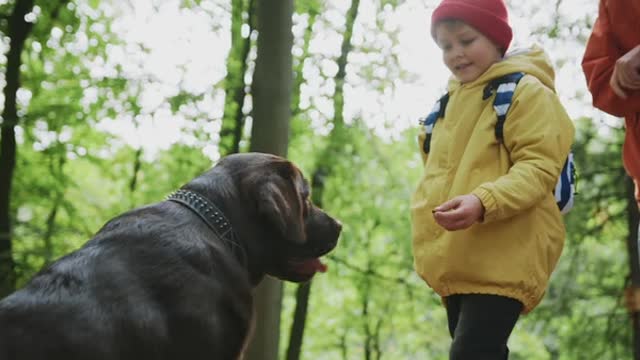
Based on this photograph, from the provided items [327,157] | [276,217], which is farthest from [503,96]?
[327,157]

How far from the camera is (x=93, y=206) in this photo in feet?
37.6

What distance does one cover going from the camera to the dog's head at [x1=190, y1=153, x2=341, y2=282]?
10.8ft

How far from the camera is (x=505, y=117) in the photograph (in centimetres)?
333

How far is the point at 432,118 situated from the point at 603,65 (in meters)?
0.82

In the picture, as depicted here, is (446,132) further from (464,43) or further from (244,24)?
(244,24)

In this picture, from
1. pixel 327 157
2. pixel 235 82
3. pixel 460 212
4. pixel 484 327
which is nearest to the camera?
pixel 460 212

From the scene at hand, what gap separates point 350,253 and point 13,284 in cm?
625

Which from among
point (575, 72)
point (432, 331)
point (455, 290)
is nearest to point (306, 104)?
point (575, 72)

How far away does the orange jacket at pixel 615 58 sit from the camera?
3.10 meters

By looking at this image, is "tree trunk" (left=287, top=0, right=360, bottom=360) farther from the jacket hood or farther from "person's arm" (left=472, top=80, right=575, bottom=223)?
"person's arm" (left=472, top=80, right=575, bottom=223)

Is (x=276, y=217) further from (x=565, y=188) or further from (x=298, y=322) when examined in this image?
(x=298, y=322)

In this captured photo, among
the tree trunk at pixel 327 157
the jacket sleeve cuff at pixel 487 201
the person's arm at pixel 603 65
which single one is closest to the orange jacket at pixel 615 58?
the person's arm at pixel 603 65

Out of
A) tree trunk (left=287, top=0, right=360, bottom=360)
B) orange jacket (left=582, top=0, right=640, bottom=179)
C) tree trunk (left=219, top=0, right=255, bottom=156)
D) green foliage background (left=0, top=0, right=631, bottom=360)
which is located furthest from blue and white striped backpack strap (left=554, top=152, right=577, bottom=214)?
tree trunk (left=287, top=0, right=360, bottom=360)

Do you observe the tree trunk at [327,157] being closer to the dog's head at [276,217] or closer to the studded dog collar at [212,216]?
the dog's head at [276,217]
